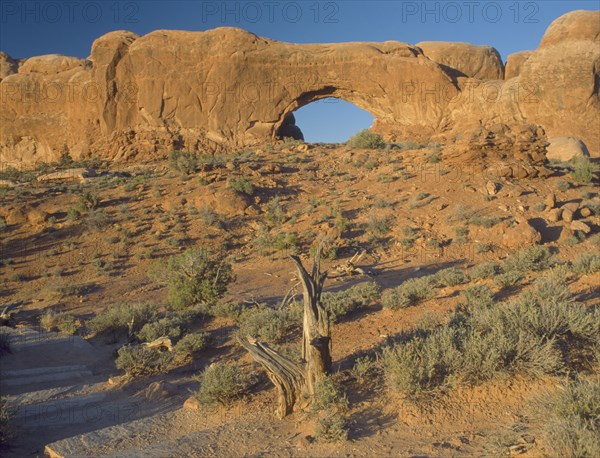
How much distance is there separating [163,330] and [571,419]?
264 inches

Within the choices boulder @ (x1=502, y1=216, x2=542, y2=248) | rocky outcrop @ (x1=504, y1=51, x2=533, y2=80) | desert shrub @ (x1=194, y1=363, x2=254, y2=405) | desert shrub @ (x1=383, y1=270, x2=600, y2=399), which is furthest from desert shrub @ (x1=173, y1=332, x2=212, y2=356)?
rocky outcrop @ (x1=504, y1=51, x2=533, y2=80)

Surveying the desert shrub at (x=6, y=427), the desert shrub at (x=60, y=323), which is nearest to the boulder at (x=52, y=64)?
the desert shrub at (x=60, y=323)

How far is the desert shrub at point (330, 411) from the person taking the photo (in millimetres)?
3971

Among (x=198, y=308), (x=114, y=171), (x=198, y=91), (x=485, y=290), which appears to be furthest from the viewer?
(x=198, y=91)

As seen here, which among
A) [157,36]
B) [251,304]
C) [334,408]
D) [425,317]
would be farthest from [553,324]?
[157,36]

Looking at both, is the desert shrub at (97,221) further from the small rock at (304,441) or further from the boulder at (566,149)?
the boulder at (566,149)

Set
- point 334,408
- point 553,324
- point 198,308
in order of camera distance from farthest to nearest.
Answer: point 198,308 → point 553,324 → point 334,408

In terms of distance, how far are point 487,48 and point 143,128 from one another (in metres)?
24.8

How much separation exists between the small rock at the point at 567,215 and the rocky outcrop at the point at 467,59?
20.9 metres

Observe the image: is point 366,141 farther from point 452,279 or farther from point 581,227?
point 452,279

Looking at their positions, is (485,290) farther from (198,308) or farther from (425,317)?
(198,308)

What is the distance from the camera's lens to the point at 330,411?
13.9 ft

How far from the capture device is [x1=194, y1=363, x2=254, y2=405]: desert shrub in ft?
16.6

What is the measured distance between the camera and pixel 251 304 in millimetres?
9938
